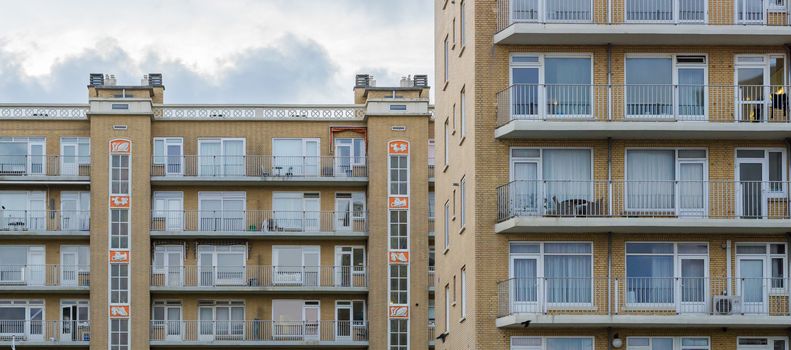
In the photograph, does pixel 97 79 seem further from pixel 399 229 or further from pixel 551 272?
pixel 551 272

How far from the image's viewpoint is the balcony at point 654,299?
50.2m

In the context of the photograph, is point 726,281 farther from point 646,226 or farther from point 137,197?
point 137,197

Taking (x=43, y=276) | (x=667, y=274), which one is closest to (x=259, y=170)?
(x=43, y=276)

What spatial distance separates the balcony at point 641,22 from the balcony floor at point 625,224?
5216 mm

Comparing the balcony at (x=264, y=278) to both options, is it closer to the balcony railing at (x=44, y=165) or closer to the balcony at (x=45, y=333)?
the balcony at (x=45, y=333)

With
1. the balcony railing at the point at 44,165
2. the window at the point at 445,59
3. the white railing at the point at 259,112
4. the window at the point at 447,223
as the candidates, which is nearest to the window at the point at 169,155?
the white railing at the point at 259,112

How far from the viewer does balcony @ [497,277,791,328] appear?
50188mm

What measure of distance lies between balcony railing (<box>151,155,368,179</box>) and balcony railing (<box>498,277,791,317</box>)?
37.3 meters

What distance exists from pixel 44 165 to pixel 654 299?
44172 mm

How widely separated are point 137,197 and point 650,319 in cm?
4132

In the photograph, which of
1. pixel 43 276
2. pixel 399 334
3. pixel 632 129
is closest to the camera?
pixel 632 129

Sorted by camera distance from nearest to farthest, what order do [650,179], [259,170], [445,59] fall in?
[650,179] < [445,59] < [259,170]

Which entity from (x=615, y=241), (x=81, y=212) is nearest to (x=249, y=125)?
(x=81, y=212)

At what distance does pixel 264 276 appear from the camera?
8681 centimetres
